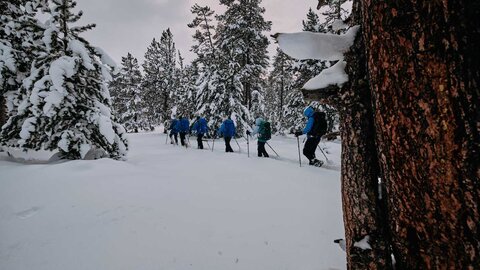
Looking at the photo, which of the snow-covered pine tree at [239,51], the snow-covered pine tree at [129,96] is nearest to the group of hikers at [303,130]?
the snow-covered pine tree at [239,51]

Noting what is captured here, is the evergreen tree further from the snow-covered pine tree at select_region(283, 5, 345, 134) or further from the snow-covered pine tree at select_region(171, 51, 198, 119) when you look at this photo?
the snow-covered pine tree at select_region(171, 51, 198, 119)

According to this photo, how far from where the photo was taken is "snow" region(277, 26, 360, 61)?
4.90 feet

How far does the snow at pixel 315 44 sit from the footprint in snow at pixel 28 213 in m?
4.55

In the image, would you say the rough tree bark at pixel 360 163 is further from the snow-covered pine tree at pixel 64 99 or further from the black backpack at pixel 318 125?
the snow-covered pine tree at pixel 64 99

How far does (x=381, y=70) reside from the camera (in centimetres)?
130

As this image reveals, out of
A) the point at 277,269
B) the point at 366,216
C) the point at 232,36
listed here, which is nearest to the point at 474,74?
the point at 366,216

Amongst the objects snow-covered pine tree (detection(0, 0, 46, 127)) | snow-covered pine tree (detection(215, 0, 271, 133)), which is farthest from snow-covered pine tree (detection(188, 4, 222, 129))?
snow-covered pine tree (detection(0, 0, 46, 127))

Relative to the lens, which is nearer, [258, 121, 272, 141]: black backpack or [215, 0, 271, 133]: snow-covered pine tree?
[258, 121, 272, 141]: black backpack

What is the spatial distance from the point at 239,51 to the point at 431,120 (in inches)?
833

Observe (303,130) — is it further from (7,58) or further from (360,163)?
(7,58)

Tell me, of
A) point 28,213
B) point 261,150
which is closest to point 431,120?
point 28,213

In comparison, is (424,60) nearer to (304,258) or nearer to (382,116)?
(382,116)

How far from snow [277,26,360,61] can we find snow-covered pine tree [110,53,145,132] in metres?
36.7

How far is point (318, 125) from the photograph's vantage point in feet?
27.7
